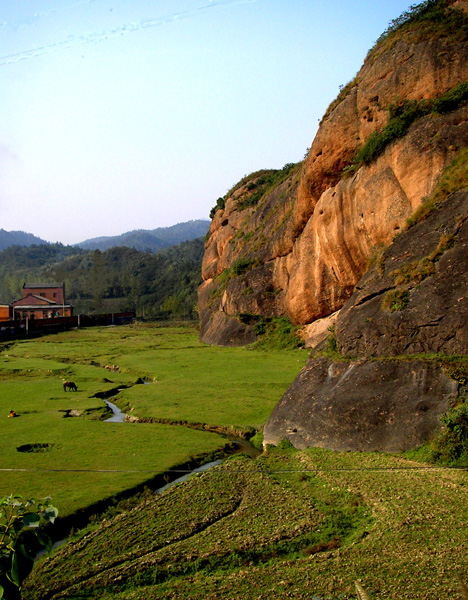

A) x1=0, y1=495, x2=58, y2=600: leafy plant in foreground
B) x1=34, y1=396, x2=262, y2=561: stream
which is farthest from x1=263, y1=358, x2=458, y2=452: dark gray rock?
x1=0, y1=495, x2=58, y2=600: leafy plant in foreground

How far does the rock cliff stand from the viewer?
1688 centimetres

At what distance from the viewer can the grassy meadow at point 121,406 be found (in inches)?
607

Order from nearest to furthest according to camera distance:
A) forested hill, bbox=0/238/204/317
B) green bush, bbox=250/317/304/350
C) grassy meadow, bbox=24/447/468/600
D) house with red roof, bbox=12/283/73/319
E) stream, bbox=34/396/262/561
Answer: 1. grassy meadow, bbox=24/447/468/600
2. stream, bbox=34/396/262/561
3. green bush, bbox=250/317/304/350
4. house with red roof, bbox=12/283/73/319
5. forested hill, bbox=0/238/204/317

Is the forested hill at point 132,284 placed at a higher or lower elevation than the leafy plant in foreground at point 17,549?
higher

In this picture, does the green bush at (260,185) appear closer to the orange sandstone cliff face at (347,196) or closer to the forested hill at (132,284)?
the orange sandstone cliff face at (347,196)

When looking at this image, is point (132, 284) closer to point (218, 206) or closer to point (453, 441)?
point (218, 206)

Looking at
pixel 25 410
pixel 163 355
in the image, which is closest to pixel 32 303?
pixel 163 355

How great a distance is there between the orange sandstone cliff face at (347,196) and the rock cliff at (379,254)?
0.27 feet

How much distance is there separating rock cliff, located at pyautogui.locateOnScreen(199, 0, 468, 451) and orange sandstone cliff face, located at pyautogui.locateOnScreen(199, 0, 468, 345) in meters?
0.08

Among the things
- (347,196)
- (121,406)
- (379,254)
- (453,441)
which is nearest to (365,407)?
(453,441)

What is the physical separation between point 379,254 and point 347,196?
11.7m

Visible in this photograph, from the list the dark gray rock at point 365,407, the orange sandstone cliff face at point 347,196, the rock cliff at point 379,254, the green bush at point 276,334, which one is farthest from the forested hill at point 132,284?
the dark gray rock at point 365,407

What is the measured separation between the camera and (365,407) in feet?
54.3

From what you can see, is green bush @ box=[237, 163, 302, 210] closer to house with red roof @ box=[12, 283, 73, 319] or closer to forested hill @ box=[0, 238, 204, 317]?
house with red roof @ box=[12, 283, 73, 319]
